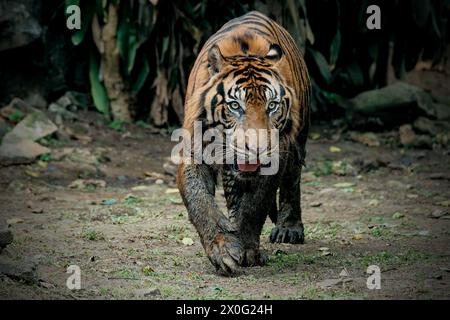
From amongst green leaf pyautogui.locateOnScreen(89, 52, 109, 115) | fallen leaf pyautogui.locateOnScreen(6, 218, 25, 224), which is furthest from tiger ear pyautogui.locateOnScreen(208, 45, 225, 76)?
green leaf pyautogui.locateOnScreen(89, 52, 109, 115)

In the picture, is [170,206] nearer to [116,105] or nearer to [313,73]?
[116,105]

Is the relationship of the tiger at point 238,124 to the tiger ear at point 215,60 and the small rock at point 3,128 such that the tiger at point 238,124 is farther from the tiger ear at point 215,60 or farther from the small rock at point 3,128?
the small rock at point 3,128

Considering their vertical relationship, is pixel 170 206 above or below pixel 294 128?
below

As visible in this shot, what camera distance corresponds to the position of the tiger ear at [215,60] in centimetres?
504

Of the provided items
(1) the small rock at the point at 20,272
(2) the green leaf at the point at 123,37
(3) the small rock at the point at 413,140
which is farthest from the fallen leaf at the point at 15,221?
(3) the small rock at the point at 413,140

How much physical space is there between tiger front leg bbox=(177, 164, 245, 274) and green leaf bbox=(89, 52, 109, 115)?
5.20 meters

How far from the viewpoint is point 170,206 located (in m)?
7.27

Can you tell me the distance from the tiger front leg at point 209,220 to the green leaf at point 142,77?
5020 millimetres

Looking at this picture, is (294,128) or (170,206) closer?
(294,128)

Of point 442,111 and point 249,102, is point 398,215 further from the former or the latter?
point 442,111

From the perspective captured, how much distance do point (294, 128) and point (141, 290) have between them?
5.07 ft

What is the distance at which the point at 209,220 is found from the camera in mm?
4887

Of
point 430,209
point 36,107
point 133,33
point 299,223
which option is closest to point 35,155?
point 36,107

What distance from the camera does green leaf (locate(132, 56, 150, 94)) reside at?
32.6ft
